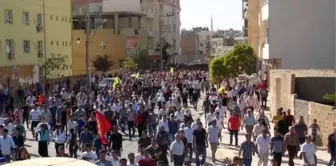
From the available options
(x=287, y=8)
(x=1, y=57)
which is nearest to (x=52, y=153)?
(x=287, y=8)

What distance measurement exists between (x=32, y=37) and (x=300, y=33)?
70.3 ft

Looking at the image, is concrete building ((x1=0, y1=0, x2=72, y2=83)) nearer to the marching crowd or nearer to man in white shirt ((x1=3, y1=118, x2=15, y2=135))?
the marching crowd

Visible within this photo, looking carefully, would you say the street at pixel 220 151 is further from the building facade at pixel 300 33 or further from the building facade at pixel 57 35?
the building facade at pixel 57 35

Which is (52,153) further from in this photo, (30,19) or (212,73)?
(30,19)

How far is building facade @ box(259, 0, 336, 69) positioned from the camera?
1463 inches

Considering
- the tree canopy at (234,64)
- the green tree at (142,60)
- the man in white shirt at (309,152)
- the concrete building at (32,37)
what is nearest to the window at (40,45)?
the concrete building at (32,37)

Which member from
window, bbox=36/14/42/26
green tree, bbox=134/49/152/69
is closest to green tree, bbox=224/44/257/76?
window, bbox=36/14/42/26

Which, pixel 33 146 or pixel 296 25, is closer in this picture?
pixel 33 146

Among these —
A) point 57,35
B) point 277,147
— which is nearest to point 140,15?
point 57,35

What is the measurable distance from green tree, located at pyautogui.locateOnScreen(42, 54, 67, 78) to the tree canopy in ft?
44.5

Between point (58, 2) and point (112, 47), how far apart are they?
829 inches

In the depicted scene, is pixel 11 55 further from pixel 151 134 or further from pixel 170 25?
pixel 170 25

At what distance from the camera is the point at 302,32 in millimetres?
37594

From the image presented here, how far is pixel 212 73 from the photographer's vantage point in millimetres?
44156
